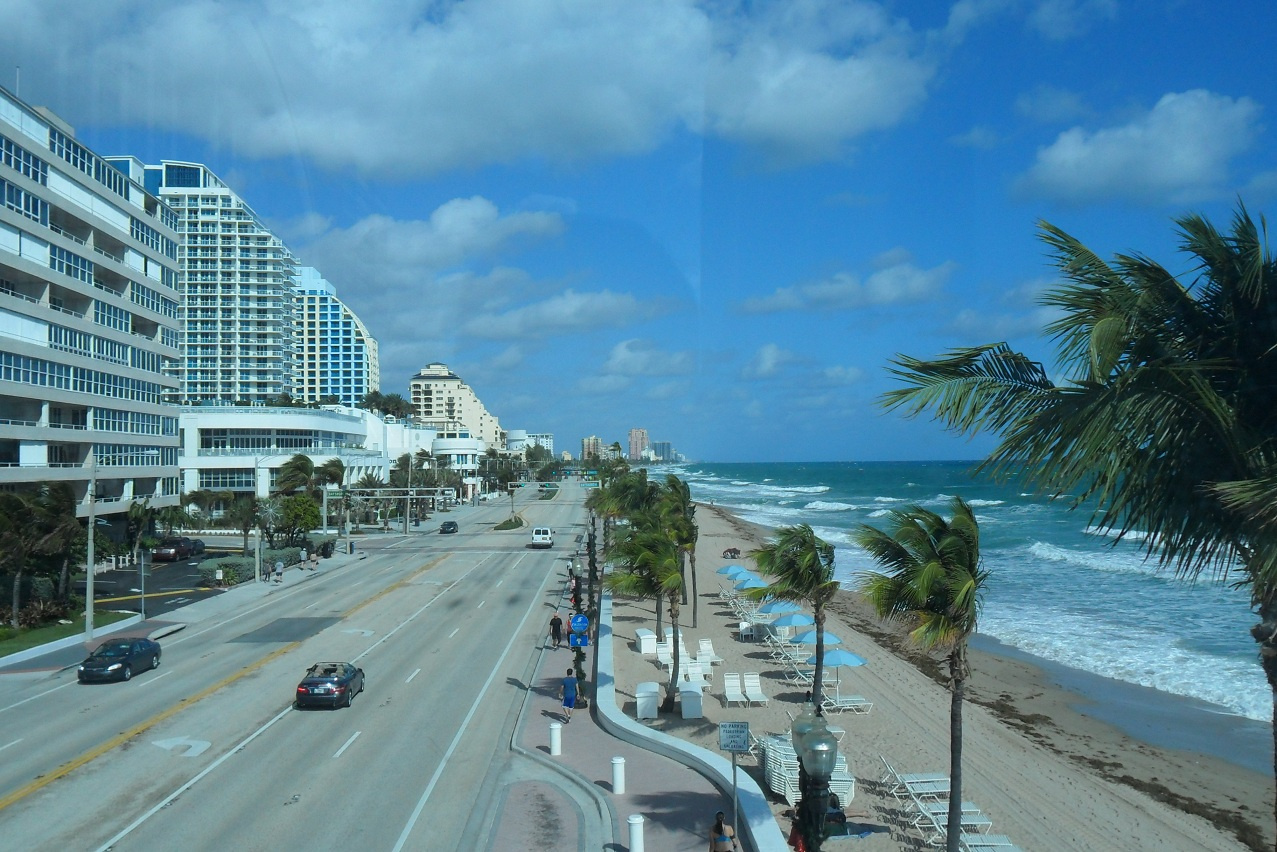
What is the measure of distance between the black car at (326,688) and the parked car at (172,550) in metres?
38.9

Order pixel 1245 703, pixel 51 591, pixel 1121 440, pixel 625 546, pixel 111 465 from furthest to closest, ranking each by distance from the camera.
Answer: pixel 111 465
pixel 51 591
pixel 1245 703
pixel 625 546
pixel 1121 440

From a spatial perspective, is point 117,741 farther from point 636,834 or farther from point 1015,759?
point 1015,759

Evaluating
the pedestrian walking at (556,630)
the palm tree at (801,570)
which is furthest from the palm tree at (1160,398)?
the pedestrian walking at (556,630)

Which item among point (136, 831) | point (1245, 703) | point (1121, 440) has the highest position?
point (1121, 440)

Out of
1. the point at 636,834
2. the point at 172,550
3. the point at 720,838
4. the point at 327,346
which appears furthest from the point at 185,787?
the point at 327,346

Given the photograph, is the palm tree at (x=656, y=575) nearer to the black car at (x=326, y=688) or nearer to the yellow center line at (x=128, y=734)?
the black car at (x=326, y=688)

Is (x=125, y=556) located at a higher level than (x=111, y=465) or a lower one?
lower

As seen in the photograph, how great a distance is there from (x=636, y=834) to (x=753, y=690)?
1201cm

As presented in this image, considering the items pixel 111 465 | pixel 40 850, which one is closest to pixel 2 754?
pixel 40 850

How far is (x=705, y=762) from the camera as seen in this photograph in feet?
51.3

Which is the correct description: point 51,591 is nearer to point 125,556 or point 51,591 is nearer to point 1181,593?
point 125,556

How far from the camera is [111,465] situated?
50.1m

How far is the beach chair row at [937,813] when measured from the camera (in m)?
14.7

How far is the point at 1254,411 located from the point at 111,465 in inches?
2155
